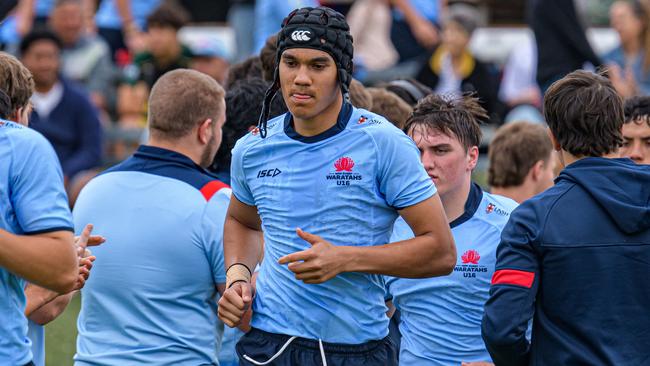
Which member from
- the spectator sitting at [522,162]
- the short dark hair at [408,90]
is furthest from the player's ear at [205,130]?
the spectator sitting at [522,162]

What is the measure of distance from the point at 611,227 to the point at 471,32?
737cm

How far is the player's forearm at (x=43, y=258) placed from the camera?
148 inches

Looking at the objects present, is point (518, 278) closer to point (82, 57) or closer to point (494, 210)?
point (494, 210)

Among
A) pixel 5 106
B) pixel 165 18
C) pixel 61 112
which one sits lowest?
pixel 61 112

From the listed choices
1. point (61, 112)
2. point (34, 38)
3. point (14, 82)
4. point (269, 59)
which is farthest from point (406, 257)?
point (61, 112)

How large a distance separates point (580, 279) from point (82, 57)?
9.69 m

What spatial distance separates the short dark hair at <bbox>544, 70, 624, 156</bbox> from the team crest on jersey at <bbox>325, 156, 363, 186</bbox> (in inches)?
32.1

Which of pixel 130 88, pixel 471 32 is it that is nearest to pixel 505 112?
pixel 471 32

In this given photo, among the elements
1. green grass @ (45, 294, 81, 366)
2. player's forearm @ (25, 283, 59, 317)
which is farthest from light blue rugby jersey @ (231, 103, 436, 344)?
green grass @ (45, 294, 81, 366)

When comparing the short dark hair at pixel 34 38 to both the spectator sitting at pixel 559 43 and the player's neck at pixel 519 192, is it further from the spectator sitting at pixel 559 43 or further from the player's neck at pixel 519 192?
the player's neck at pixel 519 192

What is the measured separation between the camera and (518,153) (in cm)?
642

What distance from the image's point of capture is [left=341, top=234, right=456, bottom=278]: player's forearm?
4.14 metres

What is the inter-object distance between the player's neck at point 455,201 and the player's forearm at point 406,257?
77 centimetres

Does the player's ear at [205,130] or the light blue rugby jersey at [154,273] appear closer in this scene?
the light blue rugby jersey at [154,273]
